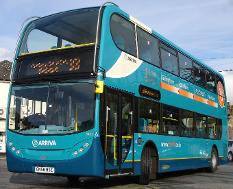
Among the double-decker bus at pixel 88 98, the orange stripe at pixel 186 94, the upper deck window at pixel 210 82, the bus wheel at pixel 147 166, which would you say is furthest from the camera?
the upper deck window at pixel 210 82

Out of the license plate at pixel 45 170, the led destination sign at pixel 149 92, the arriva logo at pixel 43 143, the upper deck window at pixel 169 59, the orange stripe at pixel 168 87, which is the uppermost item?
the upper deck window at pixel 169 59

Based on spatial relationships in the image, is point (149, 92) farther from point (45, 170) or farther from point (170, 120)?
point (45, 170)

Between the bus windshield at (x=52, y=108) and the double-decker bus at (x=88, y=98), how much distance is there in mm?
23

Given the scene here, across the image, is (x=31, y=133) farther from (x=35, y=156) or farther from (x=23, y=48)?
(x=23, y=48)

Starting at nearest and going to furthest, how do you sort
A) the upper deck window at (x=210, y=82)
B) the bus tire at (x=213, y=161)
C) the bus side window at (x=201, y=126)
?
the bus side window at (x=201, y=126)
the upper deck window at (x=210, y=82)
the bus tire at (x=213, y=161)

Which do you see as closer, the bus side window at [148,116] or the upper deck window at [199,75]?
the bus side window at [148,116]

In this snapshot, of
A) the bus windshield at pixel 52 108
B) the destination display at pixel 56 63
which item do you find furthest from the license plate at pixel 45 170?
the destination display at pixel 56 63

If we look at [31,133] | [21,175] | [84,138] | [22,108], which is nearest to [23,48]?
[22,108]

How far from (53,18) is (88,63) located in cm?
208

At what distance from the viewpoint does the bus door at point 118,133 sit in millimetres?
10961

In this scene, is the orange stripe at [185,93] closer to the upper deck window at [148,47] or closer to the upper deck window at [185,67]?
the upper deck window at [185,67]

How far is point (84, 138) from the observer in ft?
34.2

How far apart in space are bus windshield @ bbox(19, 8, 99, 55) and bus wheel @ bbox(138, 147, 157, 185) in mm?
3824

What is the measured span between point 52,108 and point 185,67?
7.22m
